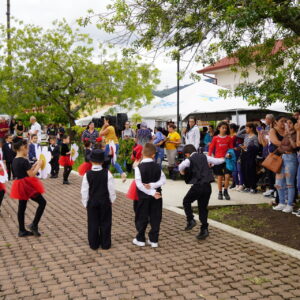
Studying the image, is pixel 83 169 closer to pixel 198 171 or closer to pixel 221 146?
pixel 198 171

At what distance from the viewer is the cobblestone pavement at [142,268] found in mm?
4355

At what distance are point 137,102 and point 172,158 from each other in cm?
1313

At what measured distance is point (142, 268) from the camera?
16.6ft

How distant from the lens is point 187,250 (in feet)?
18.9

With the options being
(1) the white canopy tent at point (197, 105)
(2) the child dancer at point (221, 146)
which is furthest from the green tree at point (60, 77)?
(2) the child dancer at point (221, 146)

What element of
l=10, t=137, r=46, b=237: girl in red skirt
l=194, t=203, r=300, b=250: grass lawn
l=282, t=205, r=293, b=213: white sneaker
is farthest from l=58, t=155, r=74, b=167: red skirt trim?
l=282, t=205, r=293, b=213: white sneaker

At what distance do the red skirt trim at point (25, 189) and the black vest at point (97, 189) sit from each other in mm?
1138

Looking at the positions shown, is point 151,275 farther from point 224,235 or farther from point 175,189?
point 175,189

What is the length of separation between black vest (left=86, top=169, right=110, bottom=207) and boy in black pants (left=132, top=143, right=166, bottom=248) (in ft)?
1.64

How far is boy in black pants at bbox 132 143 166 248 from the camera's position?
592 cm

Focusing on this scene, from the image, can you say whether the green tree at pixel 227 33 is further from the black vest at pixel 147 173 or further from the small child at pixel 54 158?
the small child at pixel 54 158

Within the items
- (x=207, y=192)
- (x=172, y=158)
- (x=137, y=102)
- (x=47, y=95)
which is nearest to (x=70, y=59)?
(x=47, y=95)

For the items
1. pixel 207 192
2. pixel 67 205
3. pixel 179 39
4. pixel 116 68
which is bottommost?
pixel 67 205

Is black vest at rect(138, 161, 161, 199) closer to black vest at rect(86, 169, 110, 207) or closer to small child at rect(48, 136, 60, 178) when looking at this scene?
black vest at rect(86, 169, 110, 207)
